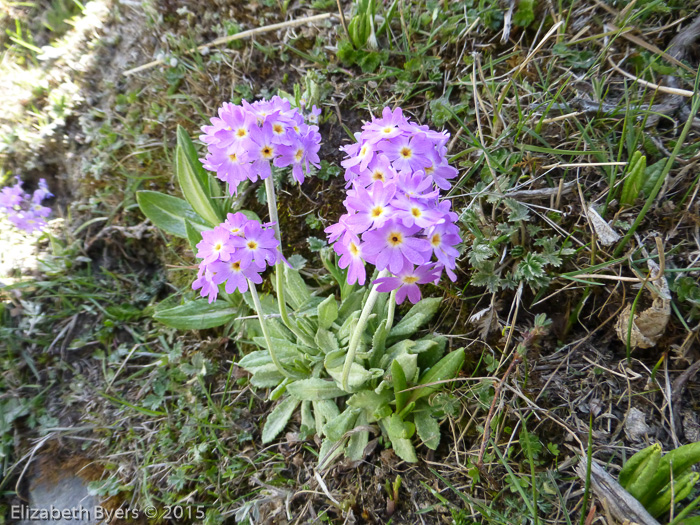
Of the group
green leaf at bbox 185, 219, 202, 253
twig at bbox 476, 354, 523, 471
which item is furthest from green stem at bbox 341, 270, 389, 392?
green leaf at bbox 185, 219, 202, 253

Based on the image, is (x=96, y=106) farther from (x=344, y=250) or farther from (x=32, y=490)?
(x=344, y=250)

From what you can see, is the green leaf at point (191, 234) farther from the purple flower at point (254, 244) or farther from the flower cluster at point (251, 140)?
the purple flower at point (254, 244)

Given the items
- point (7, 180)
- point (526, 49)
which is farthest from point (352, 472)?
point (7, 180)

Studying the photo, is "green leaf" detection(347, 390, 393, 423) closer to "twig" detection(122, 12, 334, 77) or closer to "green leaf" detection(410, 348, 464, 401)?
"green leaf" detection(410, 348, 464, 401)

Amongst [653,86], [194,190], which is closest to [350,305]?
[194,190]

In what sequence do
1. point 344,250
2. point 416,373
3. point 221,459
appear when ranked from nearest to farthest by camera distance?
1. point 344,250
2. point 416,373
3. point 221,459

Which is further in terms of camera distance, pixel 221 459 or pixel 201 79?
pixel 201 79

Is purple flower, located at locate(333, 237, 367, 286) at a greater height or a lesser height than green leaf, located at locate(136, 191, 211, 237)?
greater
